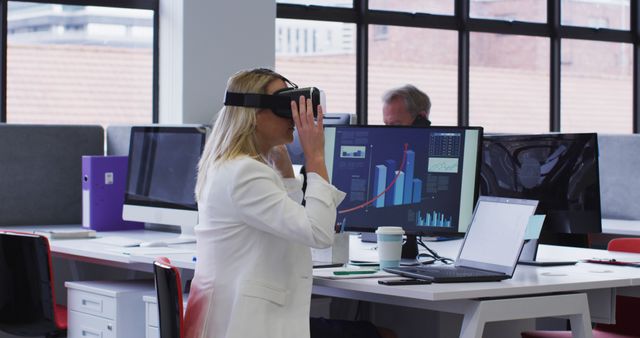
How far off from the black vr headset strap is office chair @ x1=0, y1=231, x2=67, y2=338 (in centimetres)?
121

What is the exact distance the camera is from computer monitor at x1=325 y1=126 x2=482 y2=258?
2.87 m

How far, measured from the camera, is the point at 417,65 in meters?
6.65

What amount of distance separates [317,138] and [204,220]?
327 millimetres

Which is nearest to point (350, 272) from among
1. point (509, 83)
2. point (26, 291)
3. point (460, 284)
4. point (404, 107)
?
point (460, 284)

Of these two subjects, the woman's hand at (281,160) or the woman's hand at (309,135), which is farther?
the woman's hand at (281,160)

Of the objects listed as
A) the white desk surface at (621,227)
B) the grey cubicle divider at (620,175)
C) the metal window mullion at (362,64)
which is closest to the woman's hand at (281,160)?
the white desk surface at (621,227)

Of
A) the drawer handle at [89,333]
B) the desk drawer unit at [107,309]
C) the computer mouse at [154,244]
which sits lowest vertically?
the drawer handle at [89,333]

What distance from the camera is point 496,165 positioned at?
3.15 meters

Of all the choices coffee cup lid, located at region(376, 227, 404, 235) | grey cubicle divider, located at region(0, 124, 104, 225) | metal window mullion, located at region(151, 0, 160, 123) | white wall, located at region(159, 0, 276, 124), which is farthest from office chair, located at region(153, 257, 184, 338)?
metal window mullion, located at region(151, 0, 160, 123)

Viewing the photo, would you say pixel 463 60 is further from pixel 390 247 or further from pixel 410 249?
pixel 390 247

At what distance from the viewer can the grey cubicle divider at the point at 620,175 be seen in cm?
464

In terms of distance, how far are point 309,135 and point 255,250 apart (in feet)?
0.97

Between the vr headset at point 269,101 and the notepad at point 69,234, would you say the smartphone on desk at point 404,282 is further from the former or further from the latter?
the notepad at point 69,234

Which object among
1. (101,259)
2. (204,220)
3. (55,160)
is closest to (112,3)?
(55,160)
